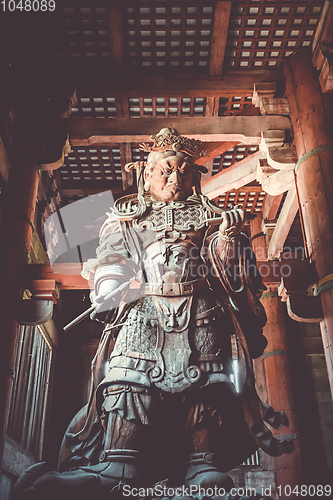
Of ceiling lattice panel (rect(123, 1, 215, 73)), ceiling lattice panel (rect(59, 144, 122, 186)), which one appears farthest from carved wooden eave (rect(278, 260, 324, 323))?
ceiling lattice panel (rect(59, 144, 122, 186))

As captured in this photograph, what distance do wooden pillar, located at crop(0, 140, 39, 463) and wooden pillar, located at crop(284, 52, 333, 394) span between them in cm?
317

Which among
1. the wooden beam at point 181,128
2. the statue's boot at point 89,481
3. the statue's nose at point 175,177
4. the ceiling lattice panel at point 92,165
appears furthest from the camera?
the ceiling lattice panel at point 92,165

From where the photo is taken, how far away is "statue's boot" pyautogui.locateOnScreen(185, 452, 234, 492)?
9.48 feet

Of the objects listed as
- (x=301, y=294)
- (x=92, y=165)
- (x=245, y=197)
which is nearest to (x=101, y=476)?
(x=301, y=294)

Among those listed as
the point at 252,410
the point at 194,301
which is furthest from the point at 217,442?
the point at 194,301

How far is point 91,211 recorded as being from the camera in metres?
9.27

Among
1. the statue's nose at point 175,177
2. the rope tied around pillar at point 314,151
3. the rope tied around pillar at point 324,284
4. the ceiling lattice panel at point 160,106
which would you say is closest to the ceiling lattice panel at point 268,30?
the ceiling lattice panel at point 160,106

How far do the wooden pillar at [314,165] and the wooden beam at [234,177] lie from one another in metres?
1.23

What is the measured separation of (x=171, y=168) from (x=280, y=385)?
480cm

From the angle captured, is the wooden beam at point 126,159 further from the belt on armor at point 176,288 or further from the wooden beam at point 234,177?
the belt on armor at point 176,288

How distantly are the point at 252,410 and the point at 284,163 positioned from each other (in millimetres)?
3351

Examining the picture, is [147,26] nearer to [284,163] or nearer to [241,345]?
[284,163]

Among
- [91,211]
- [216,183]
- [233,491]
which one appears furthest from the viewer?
[91,211]

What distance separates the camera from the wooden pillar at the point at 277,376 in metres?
7.04
